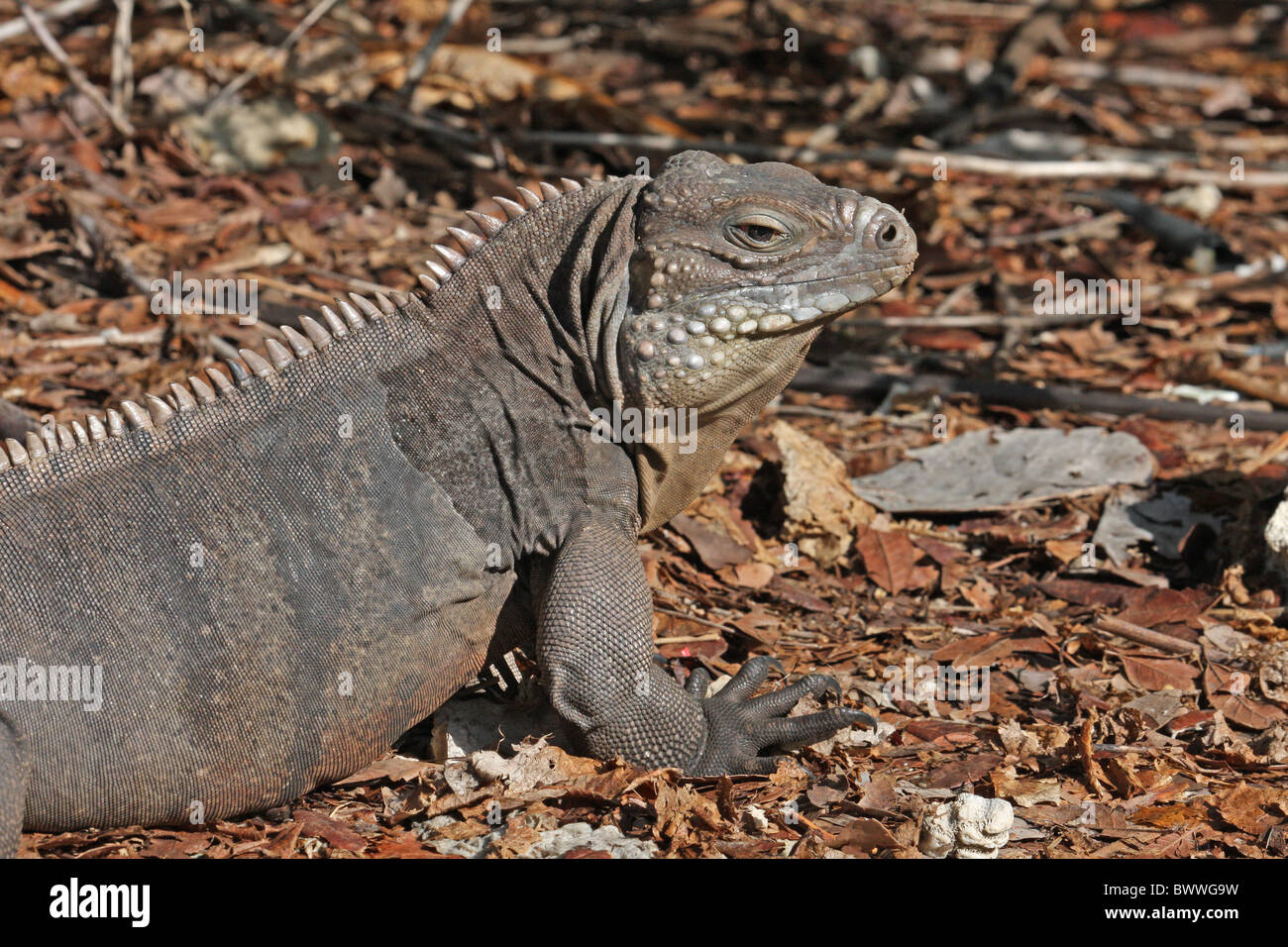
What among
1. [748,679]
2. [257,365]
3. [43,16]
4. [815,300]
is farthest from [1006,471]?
[43,16]

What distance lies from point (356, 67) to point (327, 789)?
8558 millimetres

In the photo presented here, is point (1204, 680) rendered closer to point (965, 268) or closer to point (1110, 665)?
point (1110, 665)

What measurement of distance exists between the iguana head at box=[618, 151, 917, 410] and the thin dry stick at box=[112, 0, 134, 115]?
7.07 meters

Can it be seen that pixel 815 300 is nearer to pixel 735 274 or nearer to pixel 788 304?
pixel 788 304

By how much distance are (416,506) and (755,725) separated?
5.56ft

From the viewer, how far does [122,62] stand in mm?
11320

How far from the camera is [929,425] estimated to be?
9141 millimetres

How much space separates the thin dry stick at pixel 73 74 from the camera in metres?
10.2

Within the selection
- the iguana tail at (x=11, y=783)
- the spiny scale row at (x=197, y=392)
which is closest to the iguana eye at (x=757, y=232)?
the spiny scale row at (x=197, y=392)

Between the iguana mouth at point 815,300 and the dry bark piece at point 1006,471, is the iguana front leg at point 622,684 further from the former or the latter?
the dry bark piece at point 1006,471

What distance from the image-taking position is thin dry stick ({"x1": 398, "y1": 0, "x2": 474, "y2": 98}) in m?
11.4

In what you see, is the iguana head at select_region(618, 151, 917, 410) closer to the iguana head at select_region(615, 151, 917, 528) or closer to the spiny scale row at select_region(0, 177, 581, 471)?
the iguana head at select_region(615, 151, 917, 528)

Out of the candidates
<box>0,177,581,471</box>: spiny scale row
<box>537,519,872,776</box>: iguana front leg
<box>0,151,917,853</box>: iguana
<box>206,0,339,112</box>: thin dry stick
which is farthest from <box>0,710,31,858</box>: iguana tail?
<box>206,0,339,112</box>: thin dry stick

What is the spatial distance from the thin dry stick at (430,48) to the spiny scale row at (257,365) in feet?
19.0
